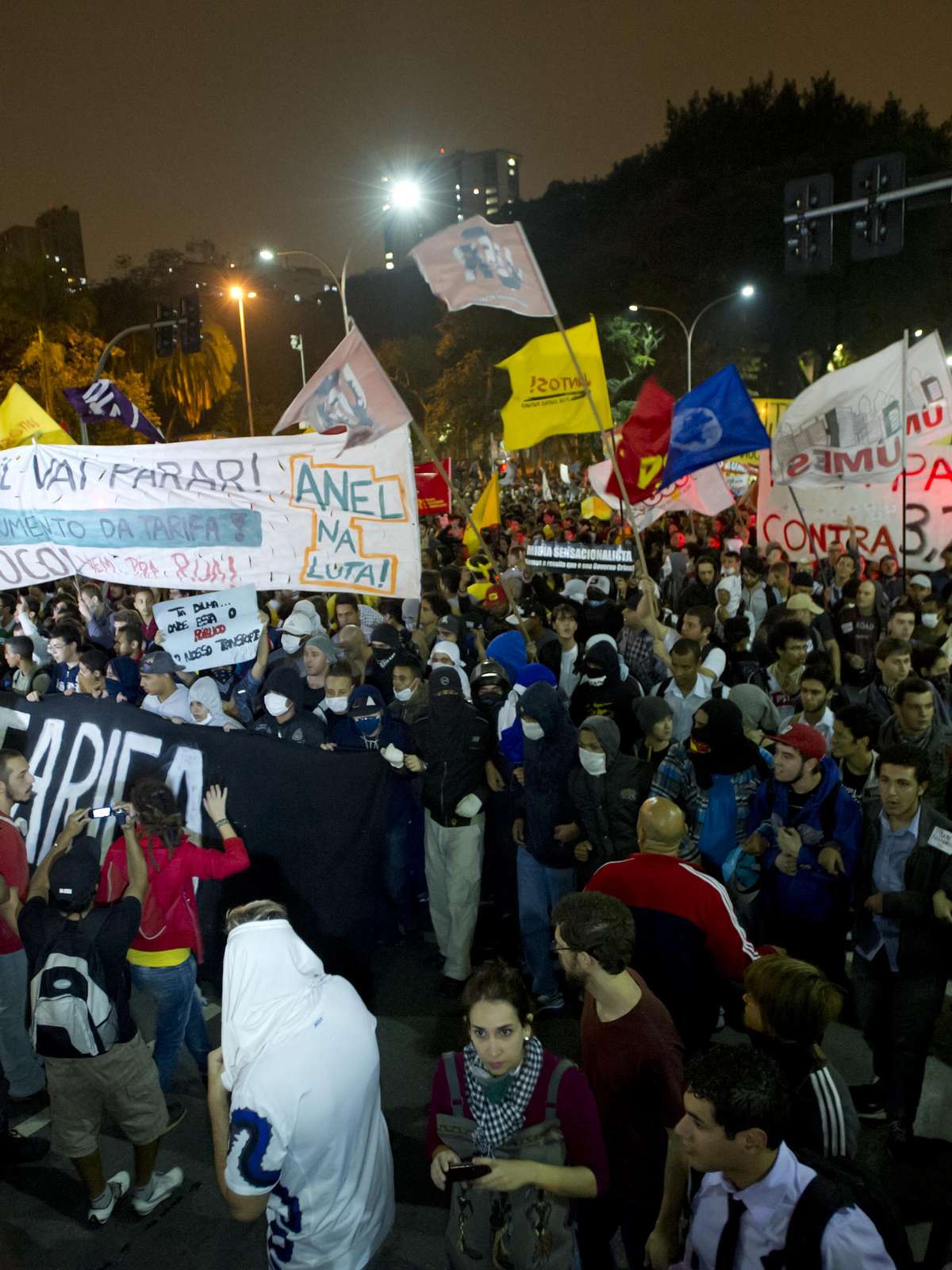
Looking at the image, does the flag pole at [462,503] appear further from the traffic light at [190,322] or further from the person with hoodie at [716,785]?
the traffic light at [190,322]

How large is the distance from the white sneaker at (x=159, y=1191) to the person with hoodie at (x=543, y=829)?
202 cm

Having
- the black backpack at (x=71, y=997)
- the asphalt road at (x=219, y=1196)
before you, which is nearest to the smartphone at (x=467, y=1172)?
the asphalt road at (x=219, y=1196)

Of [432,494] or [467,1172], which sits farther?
[432,494]

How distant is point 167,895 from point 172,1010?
636 millimetres

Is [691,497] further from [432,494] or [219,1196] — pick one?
[219,1196]

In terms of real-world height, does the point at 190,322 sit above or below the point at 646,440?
above

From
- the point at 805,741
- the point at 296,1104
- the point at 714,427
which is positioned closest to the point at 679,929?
the point at 805,741

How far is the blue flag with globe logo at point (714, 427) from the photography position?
28.7ft

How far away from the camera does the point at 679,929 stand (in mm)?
3666

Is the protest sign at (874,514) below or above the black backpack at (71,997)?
above

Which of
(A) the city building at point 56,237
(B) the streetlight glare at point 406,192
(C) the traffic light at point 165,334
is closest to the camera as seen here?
(B) the streetlight glare at point 406,192

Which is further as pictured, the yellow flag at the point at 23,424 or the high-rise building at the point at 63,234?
the high-rise building at the point at 63,234

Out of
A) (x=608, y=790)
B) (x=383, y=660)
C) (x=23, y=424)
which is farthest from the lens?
(x=23, y=424)

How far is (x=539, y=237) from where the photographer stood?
52812mm
